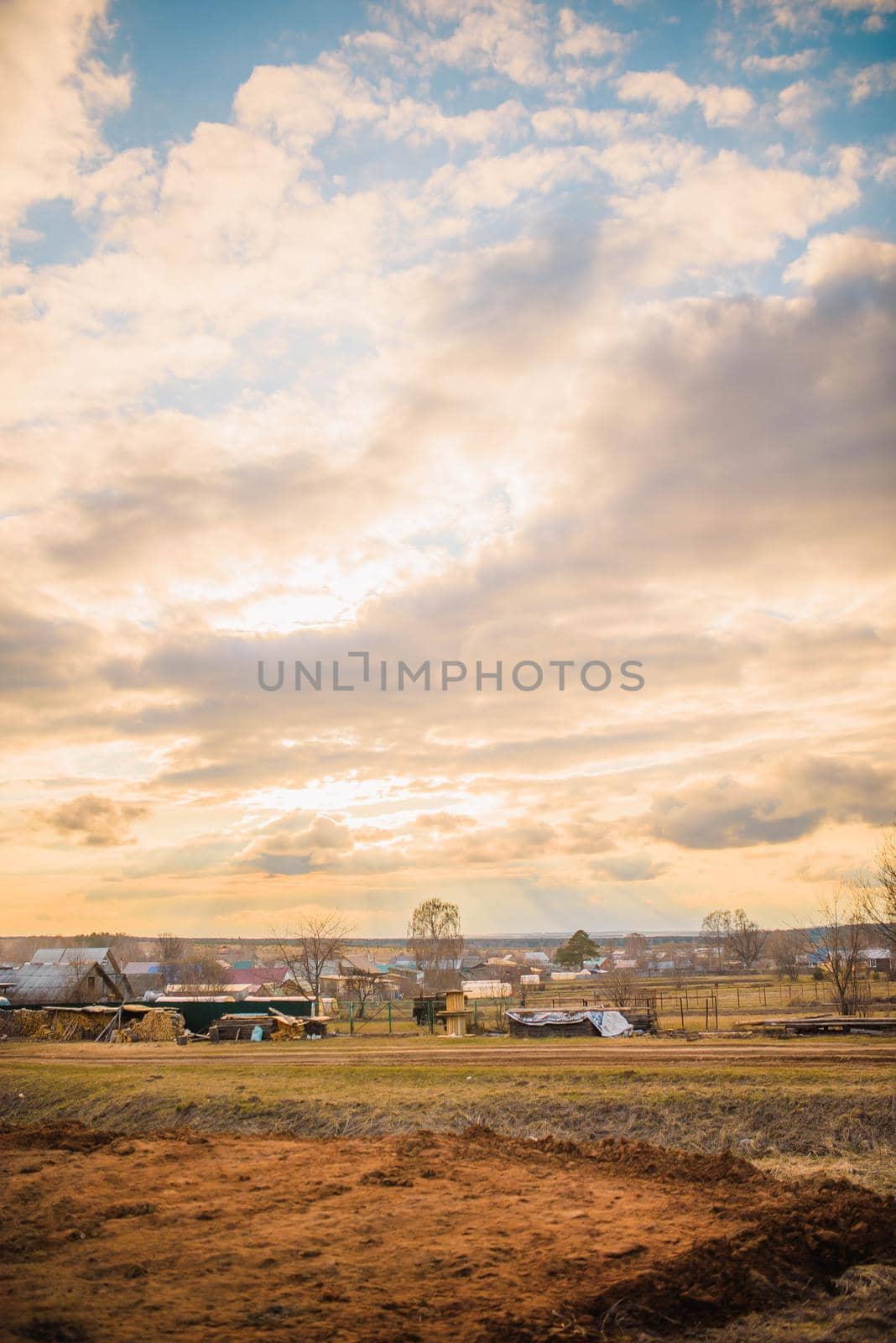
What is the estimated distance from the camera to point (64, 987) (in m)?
61.0

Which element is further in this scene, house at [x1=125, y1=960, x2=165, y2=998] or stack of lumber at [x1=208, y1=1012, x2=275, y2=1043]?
house at [x1=125, y1=960, x2=165, y2=998]

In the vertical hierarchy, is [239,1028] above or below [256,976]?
above

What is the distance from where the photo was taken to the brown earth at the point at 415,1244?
29.2 ft

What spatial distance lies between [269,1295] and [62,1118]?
18458 millimetres

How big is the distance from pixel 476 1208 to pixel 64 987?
56.1 m

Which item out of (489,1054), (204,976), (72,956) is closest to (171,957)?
(204,976)

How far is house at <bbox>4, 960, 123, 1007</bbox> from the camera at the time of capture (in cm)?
6025

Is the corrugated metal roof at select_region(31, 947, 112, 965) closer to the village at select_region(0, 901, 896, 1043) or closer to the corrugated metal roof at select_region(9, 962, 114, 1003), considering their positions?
the village at select_region(0, 901, 896, 1043)

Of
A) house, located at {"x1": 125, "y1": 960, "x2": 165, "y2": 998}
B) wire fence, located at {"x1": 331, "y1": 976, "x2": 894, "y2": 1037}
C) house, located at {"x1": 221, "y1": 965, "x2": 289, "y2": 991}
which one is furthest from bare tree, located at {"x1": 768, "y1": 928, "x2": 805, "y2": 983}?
house, located at {"x1": 125, "y1": 960, "x2": 165, "y2": 998}

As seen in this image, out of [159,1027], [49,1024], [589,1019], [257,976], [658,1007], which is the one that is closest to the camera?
[589,1019]

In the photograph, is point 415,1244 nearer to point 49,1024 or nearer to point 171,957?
point 49,1024

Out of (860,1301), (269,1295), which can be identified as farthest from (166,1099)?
(860,1301)

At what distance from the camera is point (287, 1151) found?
1706cm

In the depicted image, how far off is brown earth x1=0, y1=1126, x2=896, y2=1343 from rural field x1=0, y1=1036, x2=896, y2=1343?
39mm
